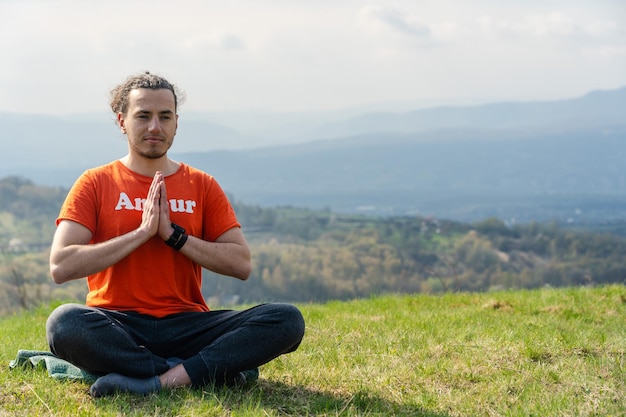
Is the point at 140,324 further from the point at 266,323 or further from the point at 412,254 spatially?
the point at 412,254

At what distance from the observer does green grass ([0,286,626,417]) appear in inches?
190

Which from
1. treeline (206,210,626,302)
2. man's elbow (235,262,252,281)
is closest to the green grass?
man's elbow (235,262,252,281)

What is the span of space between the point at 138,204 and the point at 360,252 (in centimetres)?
7236

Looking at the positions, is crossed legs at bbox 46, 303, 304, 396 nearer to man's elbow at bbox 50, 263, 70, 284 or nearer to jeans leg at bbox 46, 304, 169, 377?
jeans leg at bbox 46, 304, 169, 377

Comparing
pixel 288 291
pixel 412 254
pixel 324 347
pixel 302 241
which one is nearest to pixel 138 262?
pixel 324 347

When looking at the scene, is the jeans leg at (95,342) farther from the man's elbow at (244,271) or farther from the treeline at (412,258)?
the treeline at (412,258)

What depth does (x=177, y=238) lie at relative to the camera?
5.18 m

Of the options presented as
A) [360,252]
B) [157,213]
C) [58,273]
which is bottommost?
[360,252]

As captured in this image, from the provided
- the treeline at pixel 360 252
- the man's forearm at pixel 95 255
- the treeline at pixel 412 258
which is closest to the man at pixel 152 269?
the man's forearm at pixel 95 255

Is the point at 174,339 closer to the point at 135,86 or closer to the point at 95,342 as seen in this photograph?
the point at 95,342

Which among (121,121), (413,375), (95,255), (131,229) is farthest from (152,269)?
(413,375)

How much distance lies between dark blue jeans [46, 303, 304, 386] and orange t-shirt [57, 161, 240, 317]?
0.13 metres

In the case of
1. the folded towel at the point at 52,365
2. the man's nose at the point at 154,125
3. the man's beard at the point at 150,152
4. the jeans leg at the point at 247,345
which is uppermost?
the man's nose at the point at 154,125

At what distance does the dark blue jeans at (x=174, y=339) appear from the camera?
5.00 meters
